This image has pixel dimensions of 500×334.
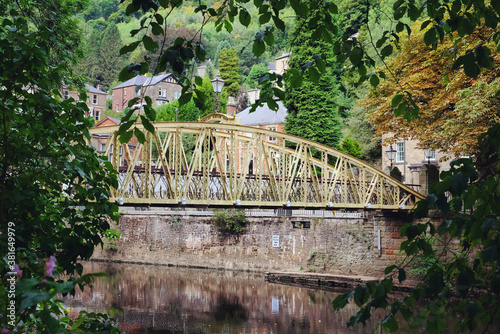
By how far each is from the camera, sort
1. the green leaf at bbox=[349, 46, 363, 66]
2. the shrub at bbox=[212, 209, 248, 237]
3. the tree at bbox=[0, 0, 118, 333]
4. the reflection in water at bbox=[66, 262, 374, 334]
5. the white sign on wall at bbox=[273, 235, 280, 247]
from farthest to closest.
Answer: the shrub at bbox=[212, 209, 248, 237] → the white sign on wall at bbox=[273, 235, 280, 247] → the reflection in water at bbox=[66, 262, 374, 334] → the tree at bbox=[0, 0, 118, 333] → the green leaf at bbox=[349, 46, 363, 66]

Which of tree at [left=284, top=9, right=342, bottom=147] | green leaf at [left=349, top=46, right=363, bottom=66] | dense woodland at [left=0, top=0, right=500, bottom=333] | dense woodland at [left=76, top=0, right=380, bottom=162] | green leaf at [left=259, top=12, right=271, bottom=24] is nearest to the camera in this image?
dense woodland at [left=0, top=0, right=500, bottom=333]

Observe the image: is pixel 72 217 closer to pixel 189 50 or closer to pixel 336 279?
pixel 189 50

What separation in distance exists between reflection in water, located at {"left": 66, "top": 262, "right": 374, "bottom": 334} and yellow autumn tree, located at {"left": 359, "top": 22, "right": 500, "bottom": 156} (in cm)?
692

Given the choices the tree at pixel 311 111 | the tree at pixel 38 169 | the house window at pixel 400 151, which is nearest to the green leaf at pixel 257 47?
the tree at pixel 38 169

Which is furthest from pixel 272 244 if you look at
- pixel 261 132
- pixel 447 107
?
pixel 447 107

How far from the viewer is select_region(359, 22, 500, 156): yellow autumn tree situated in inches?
780

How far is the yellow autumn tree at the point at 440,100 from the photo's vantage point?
65.0 ft

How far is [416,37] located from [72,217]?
2074 cm

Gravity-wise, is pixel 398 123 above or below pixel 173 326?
above

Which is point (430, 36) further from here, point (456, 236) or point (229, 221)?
point (229, 221)

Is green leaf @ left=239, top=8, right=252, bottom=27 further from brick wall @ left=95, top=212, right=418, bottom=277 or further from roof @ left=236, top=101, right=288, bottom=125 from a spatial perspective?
roof @ left=236, top=101, right=288, bottom=125

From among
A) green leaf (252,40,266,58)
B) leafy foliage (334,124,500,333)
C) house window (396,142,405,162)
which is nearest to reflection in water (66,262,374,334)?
house window (396,142,405,162)

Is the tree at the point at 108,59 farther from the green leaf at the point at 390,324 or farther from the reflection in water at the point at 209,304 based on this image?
the green leaf at the point at 390,324

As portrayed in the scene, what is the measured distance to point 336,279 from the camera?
2653 cm
